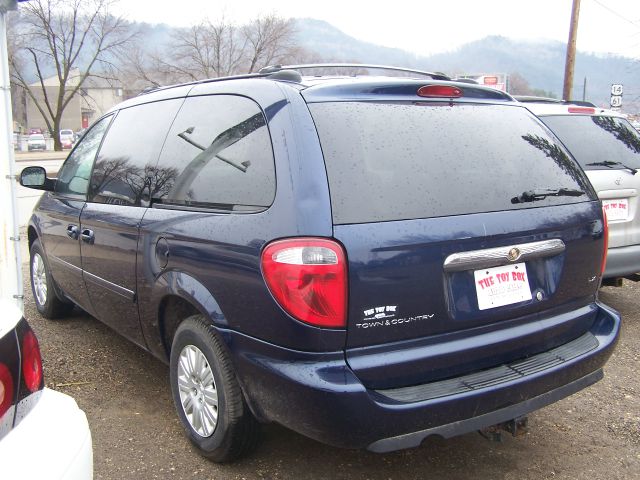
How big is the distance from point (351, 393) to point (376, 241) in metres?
0.56

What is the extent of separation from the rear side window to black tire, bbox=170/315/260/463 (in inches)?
141

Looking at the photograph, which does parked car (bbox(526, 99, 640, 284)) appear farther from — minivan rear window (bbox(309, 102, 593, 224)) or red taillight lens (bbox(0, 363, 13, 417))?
red taillight lens (bbox(0, 363, 13, 417))

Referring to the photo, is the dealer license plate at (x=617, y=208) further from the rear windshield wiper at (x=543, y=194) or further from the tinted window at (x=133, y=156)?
the tinted window at (x=133, y=156)

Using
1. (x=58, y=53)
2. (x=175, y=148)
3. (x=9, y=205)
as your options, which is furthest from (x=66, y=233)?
(x=58, y=53)

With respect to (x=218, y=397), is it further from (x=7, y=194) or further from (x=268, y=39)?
(x=268, y=39)

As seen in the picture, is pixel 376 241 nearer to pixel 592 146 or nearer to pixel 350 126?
pixel 350 126

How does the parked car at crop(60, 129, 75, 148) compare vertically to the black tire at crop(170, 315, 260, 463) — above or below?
below

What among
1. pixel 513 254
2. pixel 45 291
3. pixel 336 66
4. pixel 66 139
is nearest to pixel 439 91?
pixel 336 66

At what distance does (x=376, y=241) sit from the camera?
2.21 meters

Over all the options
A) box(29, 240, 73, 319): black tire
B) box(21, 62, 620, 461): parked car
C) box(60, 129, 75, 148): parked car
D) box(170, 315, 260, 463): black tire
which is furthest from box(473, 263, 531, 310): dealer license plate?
box(60, 129, 75, 148): parked car

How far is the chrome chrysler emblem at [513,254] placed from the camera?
246 centimetres

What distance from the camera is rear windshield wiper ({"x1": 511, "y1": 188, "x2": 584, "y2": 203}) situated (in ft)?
8.59

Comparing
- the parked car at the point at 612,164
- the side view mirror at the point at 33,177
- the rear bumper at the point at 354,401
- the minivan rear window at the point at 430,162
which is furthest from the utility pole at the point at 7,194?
the parked car at the point at 612,164

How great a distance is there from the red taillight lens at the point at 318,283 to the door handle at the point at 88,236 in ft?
6.44
